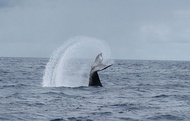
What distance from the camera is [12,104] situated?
1648cm

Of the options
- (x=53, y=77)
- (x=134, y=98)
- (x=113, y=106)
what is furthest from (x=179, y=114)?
(x=53, y=77)

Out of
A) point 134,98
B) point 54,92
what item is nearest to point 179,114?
point 134,98

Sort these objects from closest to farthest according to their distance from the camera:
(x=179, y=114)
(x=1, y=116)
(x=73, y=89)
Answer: (x=1, y=116) < (x=179, y=114) < (x=73, y=89)

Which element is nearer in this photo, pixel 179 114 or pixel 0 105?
pixel 179 114

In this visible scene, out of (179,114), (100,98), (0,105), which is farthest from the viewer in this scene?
(100,98)

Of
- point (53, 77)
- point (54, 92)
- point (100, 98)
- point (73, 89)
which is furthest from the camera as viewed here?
Answer: point (53, 77)

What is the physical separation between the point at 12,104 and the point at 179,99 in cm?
748

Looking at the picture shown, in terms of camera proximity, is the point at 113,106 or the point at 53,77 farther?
the point at 53,77

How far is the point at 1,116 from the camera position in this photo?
1365 centimetres

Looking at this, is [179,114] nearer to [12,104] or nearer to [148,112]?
[148,112]

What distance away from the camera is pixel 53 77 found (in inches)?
1101

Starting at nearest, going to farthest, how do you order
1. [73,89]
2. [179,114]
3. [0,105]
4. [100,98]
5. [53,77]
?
[179,114]
[0,105]
[100,98]
[73,89]
[53,77]

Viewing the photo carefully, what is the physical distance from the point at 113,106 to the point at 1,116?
14.7 feet

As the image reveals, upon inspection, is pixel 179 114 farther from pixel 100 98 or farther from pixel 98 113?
pixel 100 98
